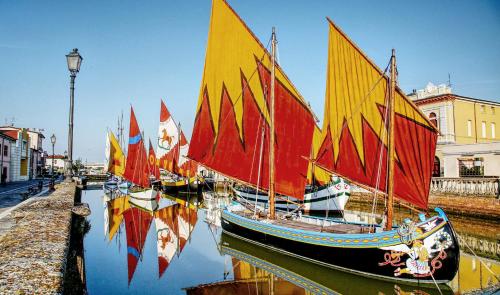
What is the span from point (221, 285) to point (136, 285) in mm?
2645

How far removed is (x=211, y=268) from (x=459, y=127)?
120 ft

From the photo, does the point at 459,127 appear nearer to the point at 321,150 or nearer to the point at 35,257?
the point at 321,150

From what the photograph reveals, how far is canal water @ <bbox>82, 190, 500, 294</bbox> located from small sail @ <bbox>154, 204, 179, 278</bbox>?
0.04m

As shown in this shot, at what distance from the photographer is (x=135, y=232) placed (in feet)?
62.2

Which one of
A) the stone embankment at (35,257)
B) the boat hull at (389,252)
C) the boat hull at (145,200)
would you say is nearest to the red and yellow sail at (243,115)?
the boat hull at (389,252)

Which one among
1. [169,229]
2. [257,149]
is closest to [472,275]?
[257,149]

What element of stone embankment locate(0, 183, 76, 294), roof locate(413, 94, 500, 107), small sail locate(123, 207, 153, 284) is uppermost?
roof locate(413, 94, 500, 107)

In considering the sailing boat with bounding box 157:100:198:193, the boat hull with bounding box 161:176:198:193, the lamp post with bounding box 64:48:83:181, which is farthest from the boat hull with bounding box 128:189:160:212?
the lamp post with bounding box 64:48:83:181

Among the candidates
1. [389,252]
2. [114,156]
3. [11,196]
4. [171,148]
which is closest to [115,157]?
[114,156]

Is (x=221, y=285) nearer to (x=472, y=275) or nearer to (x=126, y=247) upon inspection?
(x=126, y=247)

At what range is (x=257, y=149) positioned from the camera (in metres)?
18.1

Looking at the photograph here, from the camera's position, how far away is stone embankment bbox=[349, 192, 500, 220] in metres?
22.0

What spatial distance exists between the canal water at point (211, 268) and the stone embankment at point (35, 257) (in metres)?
3.02

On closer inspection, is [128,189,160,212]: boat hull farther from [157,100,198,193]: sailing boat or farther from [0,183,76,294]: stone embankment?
[0,183,76,294]: stone embankment
